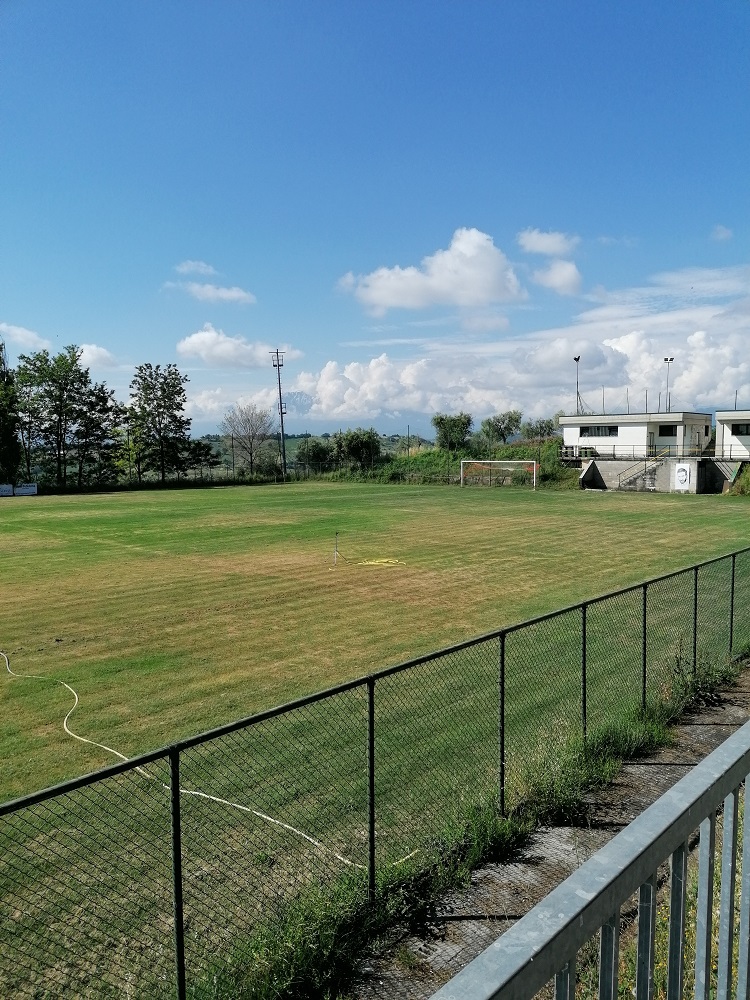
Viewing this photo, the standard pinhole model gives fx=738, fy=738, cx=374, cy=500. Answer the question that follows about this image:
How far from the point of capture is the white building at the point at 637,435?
65688mm

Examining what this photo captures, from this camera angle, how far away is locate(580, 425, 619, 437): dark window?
228ft

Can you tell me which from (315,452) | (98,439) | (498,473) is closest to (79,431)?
(98,439)

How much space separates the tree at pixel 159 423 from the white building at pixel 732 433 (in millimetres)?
53035

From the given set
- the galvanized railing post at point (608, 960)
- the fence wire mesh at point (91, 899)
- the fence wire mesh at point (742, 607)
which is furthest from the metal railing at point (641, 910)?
the fence wire mesh at point (742, 607)

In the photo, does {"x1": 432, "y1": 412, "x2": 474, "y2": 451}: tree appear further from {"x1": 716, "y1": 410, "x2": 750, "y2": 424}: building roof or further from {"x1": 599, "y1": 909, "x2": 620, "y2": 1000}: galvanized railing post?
{"x1": 599, "y1": 909, "x2": 620, "y2": 1000}: galvanized railing post

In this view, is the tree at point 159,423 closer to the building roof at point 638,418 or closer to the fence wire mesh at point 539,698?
the building roof at point 638,418

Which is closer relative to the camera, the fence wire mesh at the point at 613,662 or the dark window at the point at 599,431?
the fence wire mesh at the point at 613,662

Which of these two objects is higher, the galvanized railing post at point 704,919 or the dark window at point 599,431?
the dark window at point 599,431

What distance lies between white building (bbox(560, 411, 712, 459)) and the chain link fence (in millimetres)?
57075

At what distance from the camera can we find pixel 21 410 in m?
72.1

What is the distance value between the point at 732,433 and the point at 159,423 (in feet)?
186

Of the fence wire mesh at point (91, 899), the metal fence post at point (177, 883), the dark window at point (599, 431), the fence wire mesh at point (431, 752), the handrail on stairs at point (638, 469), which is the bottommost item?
the fence wire mesh at point (91, 899)

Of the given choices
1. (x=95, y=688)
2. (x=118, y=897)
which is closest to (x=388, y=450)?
(x=95, y=688)

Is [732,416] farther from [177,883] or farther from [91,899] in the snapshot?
[177,883]
